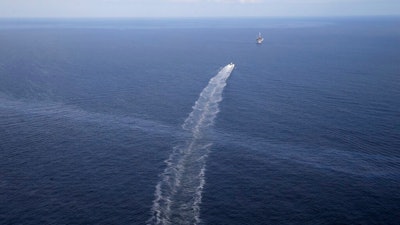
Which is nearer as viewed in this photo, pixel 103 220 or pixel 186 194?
pixel 103 220

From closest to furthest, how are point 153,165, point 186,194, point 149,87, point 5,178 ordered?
point 186,194
point 5,178
point 153,165
point 149,87

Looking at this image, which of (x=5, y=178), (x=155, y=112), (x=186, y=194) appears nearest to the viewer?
(x=186, y=194)

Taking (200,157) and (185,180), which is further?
(200,157)

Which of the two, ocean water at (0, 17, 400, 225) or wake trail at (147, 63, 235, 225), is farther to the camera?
ocean water at (0, 17, 400, 225)

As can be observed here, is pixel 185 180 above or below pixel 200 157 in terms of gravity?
below

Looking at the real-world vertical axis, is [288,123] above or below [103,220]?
above

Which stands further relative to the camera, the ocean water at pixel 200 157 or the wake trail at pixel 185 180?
the ocean water at pixel 200 157

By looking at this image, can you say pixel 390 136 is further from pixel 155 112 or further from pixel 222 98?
pixel 155 112

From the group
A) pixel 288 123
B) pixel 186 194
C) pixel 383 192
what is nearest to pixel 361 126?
pixel 288 123
